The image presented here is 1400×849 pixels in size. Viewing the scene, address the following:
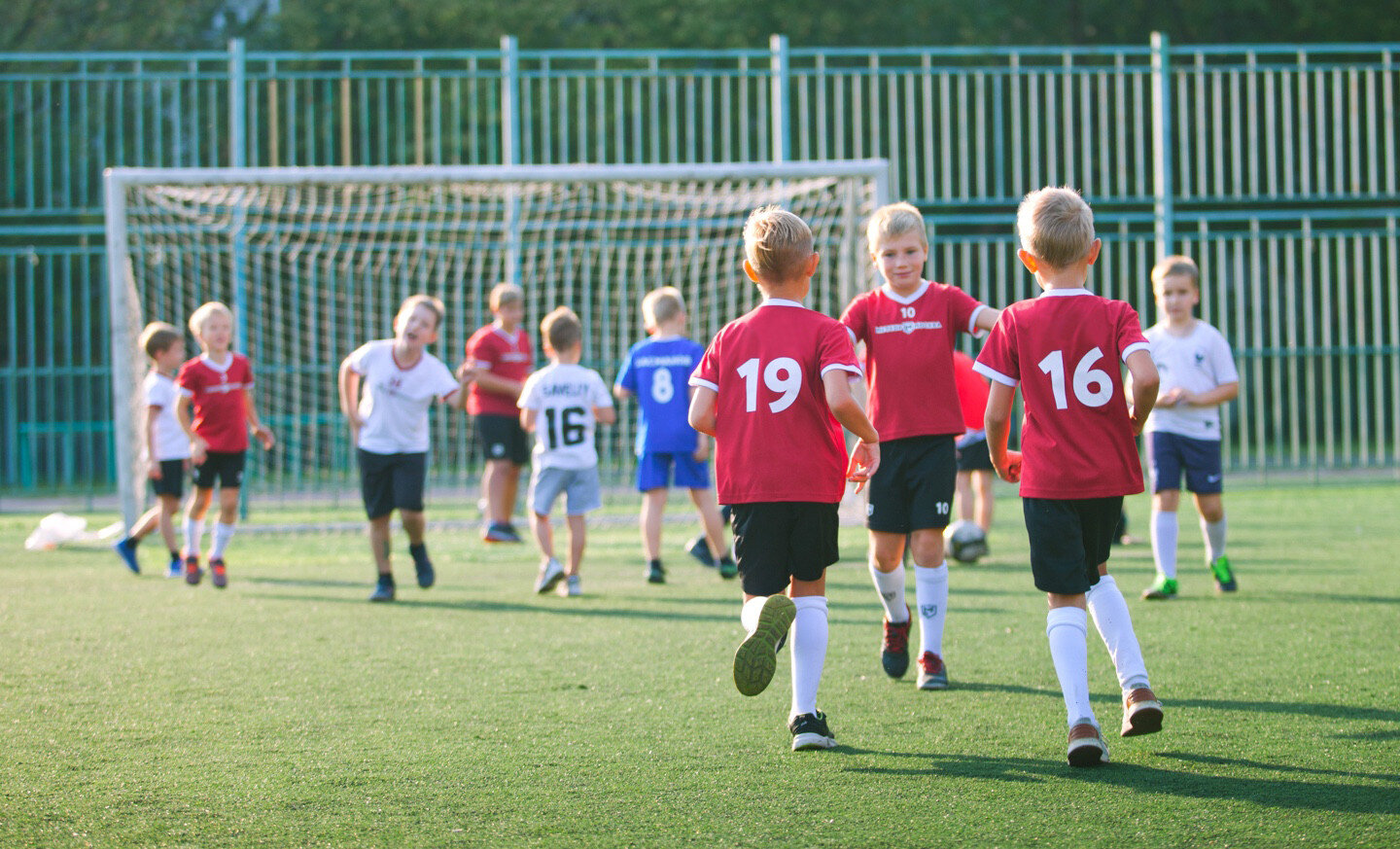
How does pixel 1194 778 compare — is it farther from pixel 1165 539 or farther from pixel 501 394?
pixel 501 394

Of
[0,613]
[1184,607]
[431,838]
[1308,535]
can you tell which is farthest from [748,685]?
[1308,535]

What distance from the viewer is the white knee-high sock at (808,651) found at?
378 cm

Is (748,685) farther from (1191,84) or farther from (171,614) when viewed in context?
(1191,84)

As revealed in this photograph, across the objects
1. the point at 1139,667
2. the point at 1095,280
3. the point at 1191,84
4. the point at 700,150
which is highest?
the point at 1191,84

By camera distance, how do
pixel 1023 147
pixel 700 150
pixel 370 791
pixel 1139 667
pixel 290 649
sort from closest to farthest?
pixel 370 791 < pixel 1139 667 < pixel 290 649 < pixel 700 150 < pixel 1023 147

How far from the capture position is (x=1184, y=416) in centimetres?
660

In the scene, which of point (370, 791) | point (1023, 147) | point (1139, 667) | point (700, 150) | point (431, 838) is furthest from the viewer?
point (1023, 147)

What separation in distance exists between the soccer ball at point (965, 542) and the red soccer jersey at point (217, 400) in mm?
4275

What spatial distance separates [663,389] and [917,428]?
3.20m

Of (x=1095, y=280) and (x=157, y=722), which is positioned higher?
(x=1095, y=280)

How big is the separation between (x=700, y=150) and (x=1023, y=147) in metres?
5.52

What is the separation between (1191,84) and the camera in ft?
73.8

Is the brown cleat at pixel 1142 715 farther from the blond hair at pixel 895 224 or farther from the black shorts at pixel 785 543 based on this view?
the blond hair at pixel 895 224

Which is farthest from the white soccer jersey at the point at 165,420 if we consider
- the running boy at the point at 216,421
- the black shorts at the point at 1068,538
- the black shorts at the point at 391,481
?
the black shorts at the point at 1068,538
